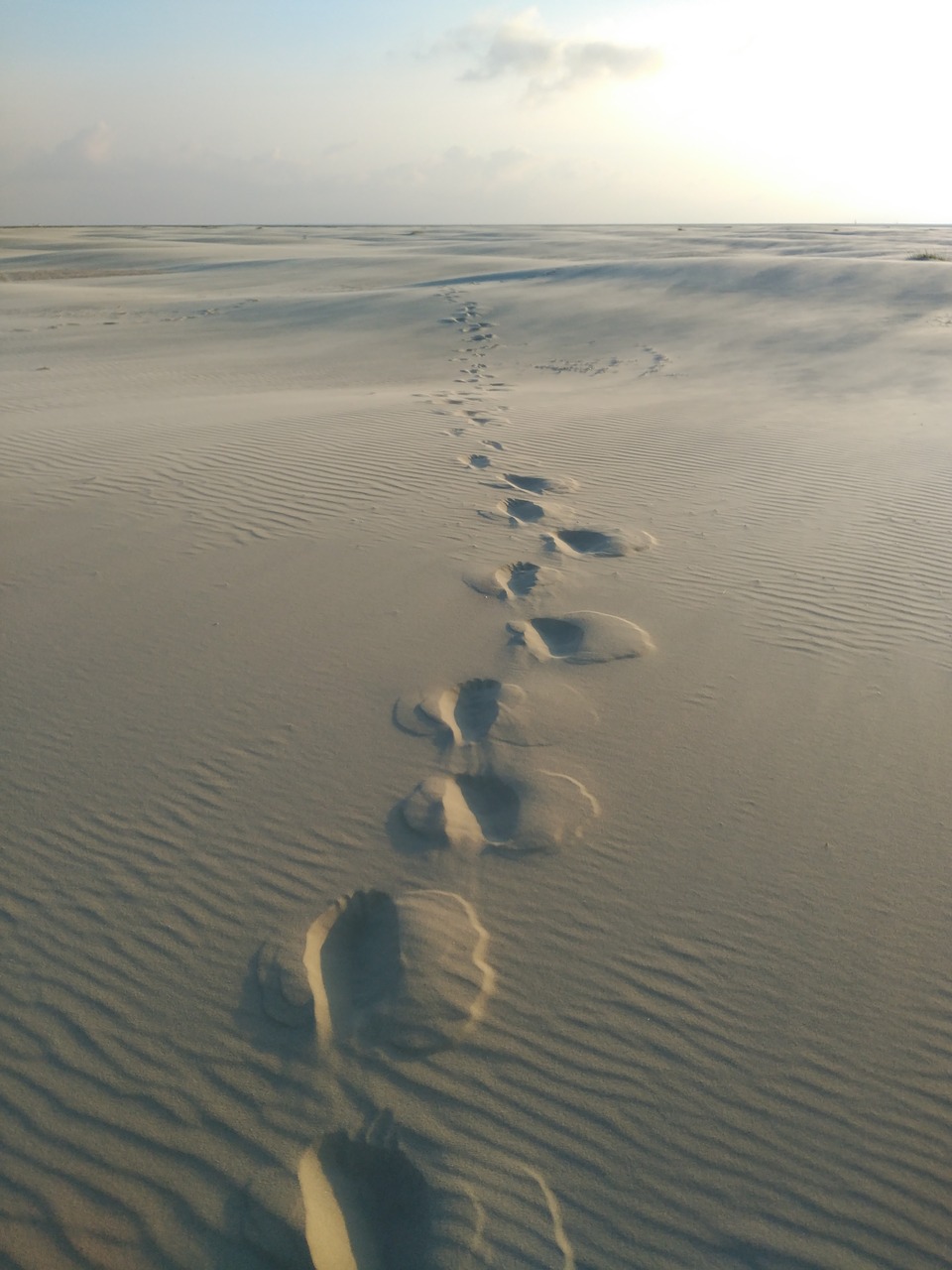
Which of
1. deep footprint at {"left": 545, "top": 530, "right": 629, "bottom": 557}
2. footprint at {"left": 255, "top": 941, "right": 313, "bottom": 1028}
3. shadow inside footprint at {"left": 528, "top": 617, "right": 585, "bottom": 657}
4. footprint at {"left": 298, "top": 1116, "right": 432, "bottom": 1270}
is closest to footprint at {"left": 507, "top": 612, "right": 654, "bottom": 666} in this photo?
shadow inside footprint at {"left": 528, "top": 617, "right": 585, "bottom": 657}

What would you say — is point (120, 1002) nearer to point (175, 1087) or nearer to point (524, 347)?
point (175, 1087)

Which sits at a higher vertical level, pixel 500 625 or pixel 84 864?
pixel 500 625

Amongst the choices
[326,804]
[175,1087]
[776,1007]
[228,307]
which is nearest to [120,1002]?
[175,1087]

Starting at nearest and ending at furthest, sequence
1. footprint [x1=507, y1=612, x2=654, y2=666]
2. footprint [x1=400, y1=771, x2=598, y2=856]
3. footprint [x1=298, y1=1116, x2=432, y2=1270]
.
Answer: footprint [x1=298, y1=1116, x2=432, y2=1270] < footprint [x1=400, y1=771, x2=598, y2=856] < footprint [x1=507, y1=612, x2=654, y2=666]

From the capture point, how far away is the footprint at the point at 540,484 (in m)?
6.61

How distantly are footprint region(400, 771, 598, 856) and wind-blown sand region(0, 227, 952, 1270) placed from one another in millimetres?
17

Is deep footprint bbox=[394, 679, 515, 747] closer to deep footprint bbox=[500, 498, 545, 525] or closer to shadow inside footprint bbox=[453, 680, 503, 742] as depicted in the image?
→ shadow inside footprint bbox=[453, 680, 503, 742]

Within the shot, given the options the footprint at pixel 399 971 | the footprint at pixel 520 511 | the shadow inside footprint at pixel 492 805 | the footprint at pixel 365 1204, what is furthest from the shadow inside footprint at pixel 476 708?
the footprint at pixel 520 511

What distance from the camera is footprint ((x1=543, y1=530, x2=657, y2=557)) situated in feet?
18.1

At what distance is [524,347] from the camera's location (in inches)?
531

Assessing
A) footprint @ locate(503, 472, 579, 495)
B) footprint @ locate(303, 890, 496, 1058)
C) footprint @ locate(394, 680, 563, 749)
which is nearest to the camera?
footprint @ locate(303, 890, 496, 1058)

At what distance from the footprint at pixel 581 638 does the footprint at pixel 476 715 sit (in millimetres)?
420

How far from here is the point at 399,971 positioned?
258cm

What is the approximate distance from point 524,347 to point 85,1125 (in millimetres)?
12664
